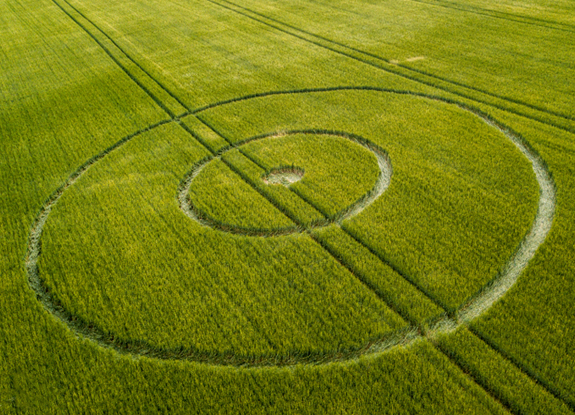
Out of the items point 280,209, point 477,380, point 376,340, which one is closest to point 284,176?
point 280,209

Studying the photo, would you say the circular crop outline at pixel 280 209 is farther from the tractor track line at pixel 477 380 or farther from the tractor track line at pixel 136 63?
the tractor track line at pixel 136 63

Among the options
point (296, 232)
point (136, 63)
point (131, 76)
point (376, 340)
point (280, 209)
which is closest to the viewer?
point (376, 340)

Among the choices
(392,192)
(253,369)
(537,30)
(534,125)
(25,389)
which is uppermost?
(537,30)

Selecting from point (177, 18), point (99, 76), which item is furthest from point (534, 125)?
point (177, 18)

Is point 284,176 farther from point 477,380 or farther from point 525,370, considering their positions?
point 525,370

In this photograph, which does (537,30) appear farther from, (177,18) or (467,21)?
(177,18)
